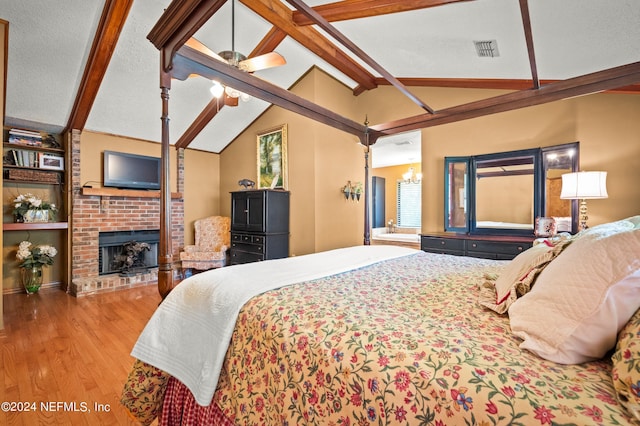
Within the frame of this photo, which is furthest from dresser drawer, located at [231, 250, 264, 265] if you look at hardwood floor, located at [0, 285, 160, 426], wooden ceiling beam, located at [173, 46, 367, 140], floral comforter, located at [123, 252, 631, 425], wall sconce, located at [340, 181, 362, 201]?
floral comforter, located at [123, 252, 631, 425]

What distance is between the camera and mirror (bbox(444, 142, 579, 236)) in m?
3.11

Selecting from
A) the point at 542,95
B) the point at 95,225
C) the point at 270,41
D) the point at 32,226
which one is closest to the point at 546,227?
the point at 542,95

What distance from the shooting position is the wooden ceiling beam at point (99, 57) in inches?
108

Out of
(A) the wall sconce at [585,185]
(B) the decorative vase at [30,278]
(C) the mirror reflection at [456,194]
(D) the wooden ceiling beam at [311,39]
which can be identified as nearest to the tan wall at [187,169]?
(B) the decorative vase at [30,278]

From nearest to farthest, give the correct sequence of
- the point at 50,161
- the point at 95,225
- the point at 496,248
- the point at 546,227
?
the point at 546,227, the point at 496,248, the point at 50,161, the point at 95,225

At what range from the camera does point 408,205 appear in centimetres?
686

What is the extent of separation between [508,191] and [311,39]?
3.11 metres

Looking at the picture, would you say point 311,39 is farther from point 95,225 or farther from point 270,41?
point 95,225

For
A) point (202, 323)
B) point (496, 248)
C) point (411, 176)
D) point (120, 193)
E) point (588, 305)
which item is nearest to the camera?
point (588, 305)

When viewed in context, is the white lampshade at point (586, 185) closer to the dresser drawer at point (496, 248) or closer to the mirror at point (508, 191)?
the mirror at point (508, 191)

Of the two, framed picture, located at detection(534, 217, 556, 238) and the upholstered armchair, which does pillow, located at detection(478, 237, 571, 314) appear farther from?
the upholstered armchair

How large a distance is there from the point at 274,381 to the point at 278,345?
0.40ft

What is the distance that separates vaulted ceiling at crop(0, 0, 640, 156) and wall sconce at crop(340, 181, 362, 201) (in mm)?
1658

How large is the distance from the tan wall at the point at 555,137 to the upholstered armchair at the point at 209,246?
11.4 feet
